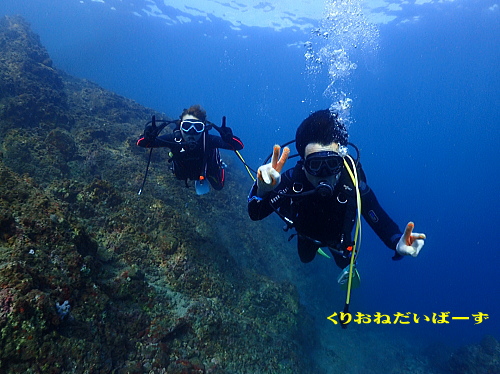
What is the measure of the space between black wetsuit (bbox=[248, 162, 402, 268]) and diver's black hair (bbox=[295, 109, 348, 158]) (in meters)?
0.43

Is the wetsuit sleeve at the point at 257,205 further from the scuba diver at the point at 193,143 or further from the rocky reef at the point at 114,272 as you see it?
the scuba diver at the point at 193,143

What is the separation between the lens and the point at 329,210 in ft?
11.3

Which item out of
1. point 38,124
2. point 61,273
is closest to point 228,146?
point 61,273

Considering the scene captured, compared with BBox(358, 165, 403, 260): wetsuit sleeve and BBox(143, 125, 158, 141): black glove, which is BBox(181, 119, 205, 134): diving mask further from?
BBox(358, 165, 403, 260): wetsuit sleeve

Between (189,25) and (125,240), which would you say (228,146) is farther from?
(189,25)

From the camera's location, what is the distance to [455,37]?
38.4 m

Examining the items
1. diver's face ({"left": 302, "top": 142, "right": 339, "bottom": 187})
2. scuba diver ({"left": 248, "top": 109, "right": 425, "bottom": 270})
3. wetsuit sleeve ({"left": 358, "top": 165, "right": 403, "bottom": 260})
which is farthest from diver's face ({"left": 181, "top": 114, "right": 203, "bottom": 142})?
wetsuit sleeve ({"left": 358, "top": 165, "right": 403, "bottom": 260})

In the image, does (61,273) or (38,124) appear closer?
(61,273)

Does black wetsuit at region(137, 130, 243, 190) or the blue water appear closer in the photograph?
black wetsuit at region(137, 130, 243, 190)

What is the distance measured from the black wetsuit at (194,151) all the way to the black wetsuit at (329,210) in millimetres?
3129

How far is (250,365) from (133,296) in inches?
103

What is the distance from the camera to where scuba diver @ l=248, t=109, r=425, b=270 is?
3.09 meters

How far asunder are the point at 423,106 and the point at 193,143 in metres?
113

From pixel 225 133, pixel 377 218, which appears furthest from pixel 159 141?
pixel 377 218
